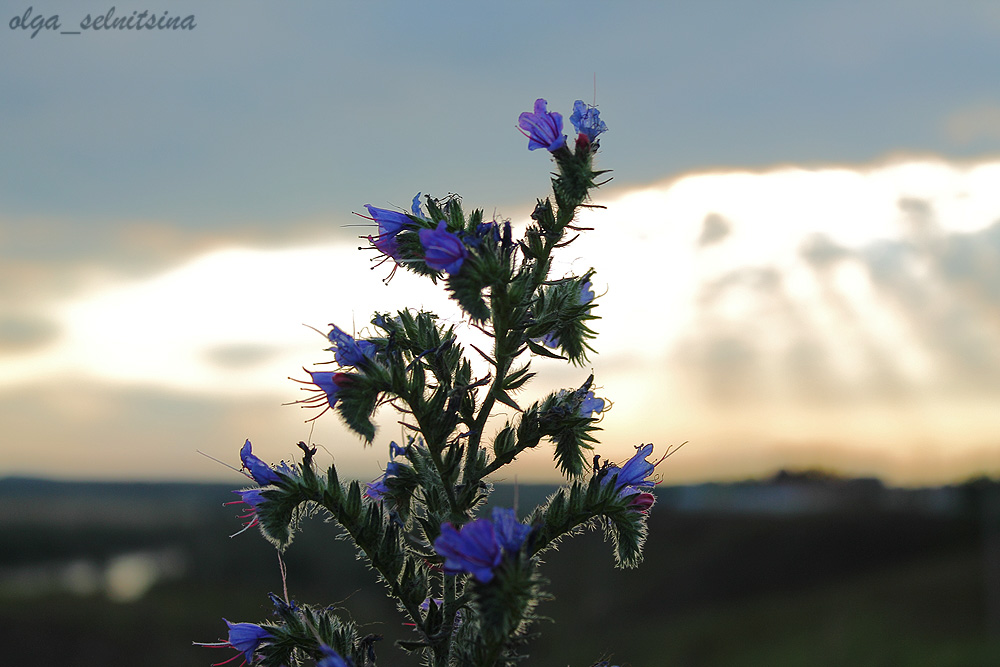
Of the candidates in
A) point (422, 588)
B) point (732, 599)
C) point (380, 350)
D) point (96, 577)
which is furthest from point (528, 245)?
point (732, 599)

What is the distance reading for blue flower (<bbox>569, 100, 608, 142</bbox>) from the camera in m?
4.38

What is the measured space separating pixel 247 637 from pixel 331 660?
79 cm

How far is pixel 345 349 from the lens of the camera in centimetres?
429

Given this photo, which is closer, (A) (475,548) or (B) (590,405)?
(A) (475,548)

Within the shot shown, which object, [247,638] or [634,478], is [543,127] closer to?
[634,478]

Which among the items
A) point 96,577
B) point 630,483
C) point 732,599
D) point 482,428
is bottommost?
point 732,599

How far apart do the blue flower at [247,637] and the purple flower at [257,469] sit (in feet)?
2.39

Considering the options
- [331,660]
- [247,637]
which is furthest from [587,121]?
[247,637]

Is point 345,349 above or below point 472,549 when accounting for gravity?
above

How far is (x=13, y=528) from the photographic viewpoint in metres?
55.0

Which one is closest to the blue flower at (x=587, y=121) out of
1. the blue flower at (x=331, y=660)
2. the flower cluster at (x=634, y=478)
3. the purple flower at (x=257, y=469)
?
the flower cluster at (x=634, y=478)

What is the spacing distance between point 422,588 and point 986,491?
52631 millimetres

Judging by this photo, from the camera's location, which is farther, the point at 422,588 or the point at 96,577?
the point at 96,577

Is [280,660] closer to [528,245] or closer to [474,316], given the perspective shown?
[474,316]
